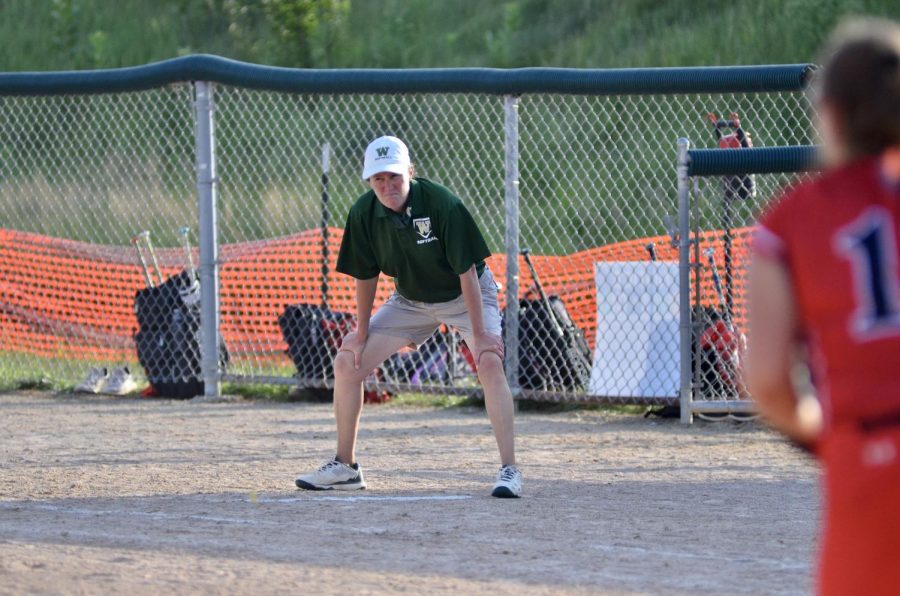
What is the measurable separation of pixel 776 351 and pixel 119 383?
340 inches

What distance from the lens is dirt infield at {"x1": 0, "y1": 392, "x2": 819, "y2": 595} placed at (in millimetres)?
4727

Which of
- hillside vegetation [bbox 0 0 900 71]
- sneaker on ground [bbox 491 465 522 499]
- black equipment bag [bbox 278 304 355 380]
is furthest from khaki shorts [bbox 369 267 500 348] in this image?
hillside vegetation [bbox 0 0 900 71]

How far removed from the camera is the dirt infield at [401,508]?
473cm

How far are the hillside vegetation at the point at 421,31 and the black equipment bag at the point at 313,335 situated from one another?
34.4 feet

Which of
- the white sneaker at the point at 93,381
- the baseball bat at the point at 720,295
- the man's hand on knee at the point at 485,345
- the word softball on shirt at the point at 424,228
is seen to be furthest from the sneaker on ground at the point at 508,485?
the white sneaker at the point at 93,381

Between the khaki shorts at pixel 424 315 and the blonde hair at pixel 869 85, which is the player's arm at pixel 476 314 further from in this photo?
the blonde hair at pixel 869 85

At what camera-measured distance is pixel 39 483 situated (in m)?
6.74

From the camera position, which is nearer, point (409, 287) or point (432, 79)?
point (409, 287)

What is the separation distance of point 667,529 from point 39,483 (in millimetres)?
3136

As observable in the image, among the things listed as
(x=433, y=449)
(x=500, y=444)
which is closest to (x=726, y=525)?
(x=500, y=444)

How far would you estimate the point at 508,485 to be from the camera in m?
6.27

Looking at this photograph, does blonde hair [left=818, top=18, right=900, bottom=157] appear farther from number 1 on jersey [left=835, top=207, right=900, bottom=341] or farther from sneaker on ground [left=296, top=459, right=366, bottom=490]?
sneaker on ground [left=296, top=459, right=366, bottom=490]

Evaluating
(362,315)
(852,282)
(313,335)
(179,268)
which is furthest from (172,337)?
(852,282)

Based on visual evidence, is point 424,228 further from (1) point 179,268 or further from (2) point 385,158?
(1) point 179,268
